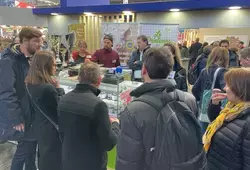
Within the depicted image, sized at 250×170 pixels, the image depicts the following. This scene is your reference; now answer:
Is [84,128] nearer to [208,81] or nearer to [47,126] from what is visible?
[47,126]

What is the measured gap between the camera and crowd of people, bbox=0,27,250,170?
1254 millimetres

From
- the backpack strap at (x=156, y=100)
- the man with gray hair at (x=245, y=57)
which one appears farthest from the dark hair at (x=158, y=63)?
the man with gray hair at (x=245, y=57)

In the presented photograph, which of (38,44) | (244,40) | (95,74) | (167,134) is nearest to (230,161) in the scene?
(167,134)

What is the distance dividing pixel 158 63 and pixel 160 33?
4803 millimetres

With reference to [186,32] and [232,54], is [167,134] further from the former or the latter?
[186,32]

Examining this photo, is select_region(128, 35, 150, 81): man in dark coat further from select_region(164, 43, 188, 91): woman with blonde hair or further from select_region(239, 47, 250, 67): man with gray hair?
select_region(239, 47, 250, 67): man with gray hair

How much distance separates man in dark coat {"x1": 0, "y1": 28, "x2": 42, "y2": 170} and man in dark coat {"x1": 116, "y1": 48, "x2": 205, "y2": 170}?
4.39 feet

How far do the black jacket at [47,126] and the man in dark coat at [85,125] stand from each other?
0.25 metres

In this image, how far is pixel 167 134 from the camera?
48.6 inches

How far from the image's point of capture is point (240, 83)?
1518 millimetres

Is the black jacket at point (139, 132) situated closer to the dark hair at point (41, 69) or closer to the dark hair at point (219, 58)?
the dark hair at point (41, 69)

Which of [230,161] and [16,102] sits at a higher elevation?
[16,102]

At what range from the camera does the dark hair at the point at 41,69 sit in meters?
1.96

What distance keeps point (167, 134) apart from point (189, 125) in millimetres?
160
